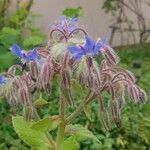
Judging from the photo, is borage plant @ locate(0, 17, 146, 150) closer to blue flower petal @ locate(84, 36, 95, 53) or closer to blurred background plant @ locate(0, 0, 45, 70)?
blue flower petal @ locate(84, 36, 95, 53)

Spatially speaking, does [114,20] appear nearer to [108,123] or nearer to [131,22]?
[131,22]

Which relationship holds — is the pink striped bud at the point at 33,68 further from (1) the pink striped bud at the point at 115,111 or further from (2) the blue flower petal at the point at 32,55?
(1) the pink striped bud at the point at 115,111

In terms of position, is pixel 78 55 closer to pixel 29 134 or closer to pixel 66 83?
pixel 66 83

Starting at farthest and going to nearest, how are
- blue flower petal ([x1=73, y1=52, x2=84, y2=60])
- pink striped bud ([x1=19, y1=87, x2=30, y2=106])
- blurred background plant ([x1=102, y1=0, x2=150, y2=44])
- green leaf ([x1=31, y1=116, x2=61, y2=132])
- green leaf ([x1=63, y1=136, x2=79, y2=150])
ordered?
blurred background plant ([x1=102, y1=0, x2=150, y2=44]), green leaf ([x1=63, y1=136, x2=79, y2=150]), green leaf ([x1=31, y1=116, x2=61, y2=132]), pink striped bud ([x1=19, y1=87, x2=30, y2=106]), blue flower petal ([x1=73, y1=52, x2=84, y2=60])

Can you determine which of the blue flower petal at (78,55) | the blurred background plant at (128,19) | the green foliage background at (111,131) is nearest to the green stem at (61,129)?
the blue flower petal at (78,55)

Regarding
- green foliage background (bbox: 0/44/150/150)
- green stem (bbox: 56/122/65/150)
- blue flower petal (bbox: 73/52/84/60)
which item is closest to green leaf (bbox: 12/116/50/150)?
green stem (bbox: 56/122/65/150)

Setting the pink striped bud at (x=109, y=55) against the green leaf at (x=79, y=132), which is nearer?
the pink striped bud at (x=109, y=55)

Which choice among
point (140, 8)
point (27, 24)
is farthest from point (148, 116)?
point (140, 8)
